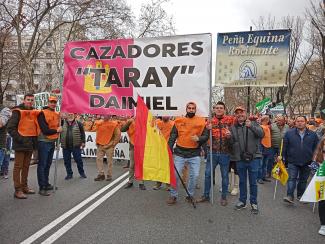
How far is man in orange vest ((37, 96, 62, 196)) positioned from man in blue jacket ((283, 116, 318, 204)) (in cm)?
471

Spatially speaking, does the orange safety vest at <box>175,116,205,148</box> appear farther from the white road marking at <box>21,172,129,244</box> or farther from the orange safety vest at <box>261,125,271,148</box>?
the orange safety vest at <box>261,125,271,148</box>

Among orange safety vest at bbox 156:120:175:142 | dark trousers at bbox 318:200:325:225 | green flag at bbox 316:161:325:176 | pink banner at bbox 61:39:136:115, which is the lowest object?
dark trousers at bbox 318:200:325:225

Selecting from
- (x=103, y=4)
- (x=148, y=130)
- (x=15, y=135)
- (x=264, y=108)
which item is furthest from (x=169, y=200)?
(x=103, y=4)

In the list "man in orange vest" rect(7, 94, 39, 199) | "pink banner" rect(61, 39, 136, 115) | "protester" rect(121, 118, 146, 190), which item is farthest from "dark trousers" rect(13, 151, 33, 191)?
"protester" rect(121, 118, 146, 190)

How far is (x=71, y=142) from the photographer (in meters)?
10.1

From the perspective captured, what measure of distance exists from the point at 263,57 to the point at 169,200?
22.3 feet

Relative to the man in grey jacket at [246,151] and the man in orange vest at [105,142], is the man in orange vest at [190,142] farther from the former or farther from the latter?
the man in orange vest at [105,142]

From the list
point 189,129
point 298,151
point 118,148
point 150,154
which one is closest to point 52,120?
point 150,154

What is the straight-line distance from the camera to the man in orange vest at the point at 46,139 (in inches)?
301

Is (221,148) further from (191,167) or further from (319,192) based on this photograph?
(319,192)

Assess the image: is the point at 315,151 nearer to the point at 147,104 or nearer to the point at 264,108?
the point at 147,104

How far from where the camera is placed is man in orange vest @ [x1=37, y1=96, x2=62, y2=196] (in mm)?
7645

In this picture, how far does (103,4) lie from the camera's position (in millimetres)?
27953

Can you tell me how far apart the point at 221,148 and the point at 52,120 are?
140 inches
